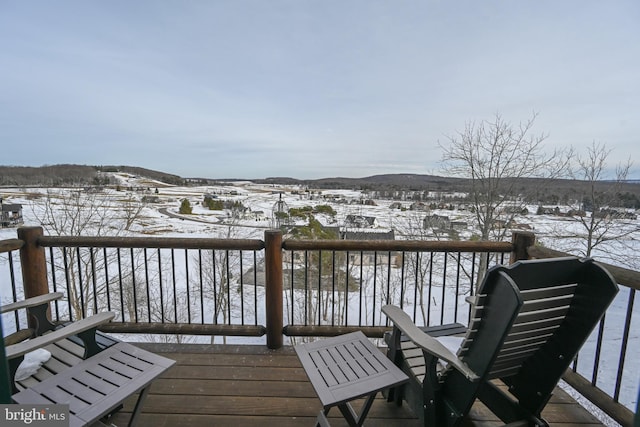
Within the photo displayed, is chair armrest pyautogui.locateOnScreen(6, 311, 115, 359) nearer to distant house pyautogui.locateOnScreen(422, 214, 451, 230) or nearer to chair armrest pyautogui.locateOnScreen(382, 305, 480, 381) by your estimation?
chair armrest pyautogui.locateOnScreen(382, 305, 480, 381)

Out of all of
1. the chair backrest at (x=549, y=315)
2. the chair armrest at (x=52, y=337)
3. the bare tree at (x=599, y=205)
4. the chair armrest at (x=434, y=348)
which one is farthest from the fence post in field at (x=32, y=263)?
the bare tree at (x=599, y=205)

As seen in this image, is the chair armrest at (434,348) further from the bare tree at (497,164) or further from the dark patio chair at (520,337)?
the bare tree at (497,164)

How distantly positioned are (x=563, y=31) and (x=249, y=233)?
1275 cm

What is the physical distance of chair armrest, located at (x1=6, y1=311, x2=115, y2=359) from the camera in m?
1.35

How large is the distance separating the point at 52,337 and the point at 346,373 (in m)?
1.49

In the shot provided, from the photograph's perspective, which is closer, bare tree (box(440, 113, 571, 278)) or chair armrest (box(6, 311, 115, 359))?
chair armrest (box(6, 311, 115, 359))

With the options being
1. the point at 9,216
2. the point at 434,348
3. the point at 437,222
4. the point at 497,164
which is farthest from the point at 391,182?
the point at 9,216

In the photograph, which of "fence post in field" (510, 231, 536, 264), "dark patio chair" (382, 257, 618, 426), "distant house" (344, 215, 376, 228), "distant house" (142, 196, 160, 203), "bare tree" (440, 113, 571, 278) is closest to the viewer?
"dark patio chair" (382, 257, 618, 426)

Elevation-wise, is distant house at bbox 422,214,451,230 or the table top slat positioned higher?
the table top slat

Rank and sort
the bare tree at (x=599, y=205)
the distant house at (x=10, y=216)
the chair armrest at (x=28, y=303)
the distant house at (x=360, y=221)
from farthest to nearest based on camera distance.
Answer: the distant house at (x=360, y=221) < the bare tree at (x=599, y=205) < the distant house at (x=10, y=216) < the chair armrest at (x=28, y=303)

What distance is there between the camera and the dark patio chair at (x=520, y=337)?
1.25m

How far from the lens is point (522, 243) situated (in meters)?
2.48

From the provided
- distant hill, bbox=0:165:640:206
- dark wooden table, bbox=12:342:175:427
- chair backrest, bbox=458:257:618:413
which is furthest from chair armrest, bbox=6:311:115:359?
distant hill, bbox=0:165:640:206

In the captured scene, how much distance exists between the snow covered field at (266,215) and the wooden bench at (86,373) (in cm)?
733
